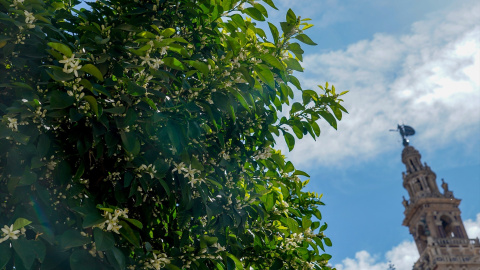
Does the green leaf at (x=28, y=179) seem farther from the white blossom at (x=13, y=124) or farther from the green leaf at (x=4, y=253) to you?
the green leaf at (x=4, y=253)

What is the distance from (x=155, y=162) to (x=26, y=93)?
5.04ft

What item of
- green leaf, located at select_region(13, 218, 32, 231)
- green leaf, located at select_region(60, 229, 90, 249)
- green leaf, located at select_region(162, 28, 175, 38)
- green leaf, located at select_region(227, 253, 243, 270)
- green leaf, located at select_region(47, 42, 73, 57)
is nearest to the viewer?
green leaf, located at select_region(13, 218, 32, 231)

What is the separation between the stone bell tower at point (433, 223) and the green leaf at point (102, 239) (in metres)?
Result: 77.8

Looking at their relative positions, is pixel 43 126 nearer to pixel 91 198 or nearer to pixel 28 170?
pixel 28 170

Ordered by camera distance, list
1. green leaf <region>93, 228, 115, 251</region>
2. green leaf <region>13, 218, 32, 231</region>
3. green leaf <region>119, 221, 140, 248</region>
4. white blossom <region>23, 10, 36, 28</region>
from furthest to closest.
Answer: white blossom <region>23, 10, 36, 28</region> < green leaf <region>119, 221, 140, 248</region> < green leaf <region>93, 228, 115, 251</region> < green leaf <region>13, 218, 32, 231</region>

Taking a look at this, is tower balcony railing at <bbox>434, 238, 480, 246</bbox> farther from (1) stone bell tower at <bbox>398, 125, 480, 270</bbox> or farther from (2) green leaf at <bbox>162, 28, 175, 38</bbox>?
(2) green leaf at <bbox>162, 28, 175, 38</bbox>

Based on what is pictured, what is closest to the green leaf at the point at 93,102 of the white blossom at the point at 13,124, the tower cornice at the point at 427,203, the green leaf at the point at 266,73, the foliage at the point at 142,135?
the foliage at the point at 142,135

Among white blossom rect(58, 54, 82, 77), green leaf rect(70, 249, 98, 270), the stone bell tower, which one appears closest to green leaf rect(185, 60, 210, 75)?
white blossom rect(58, 54, 82, 77)

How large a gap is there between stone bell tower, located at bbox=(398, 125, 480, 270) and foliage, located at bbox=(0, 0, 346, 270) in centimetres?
7514

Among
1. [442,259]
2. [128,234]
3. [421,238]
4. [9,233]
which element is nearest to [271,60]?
[128,234]

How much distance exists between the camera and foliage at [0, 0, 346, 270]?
15.4ft

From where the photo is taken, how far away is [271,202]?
682 centimetres

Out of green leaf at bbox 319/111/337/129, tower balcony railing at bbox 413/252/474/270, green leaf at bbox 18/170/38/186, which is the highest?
tower balcony railing at bbox 413/252/474/270

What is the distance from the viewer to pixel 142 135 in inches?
226
